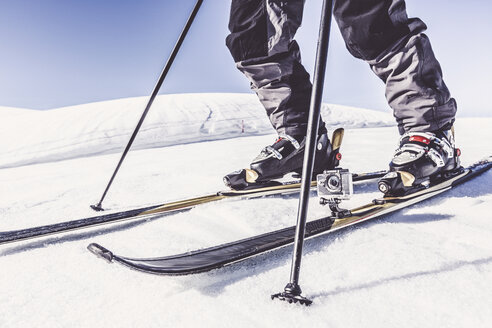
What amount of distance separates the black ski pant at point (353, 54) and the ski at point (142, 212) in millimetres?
404

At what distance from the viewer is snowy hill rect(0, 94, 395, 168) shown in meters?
5.60

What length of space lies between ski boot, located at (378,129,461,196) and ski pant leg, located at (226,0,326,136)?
1.58ft

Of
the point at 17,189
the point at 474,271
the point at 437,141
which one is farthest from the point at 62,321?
the point at 17,189

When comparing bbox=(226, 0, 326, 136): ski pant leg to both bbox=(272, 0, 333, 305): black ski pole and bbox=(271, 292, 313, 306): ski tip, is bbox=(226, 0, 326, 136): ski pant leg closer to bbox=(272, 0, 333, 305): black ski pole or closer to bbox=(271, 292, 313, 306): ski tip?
bbox=(272, 0, 333, 305): black ski pole

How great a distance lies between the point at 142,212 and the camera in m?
1.24

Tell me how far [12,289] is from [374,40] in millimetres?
1721

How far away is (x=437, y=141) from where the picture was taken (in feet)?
4.63

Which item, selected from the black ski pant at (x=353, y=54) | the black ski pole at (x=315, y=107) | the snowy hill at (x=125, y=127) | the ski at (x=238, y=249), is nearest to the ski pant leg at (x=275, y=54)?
the black ski pant at (x=353, y=54)

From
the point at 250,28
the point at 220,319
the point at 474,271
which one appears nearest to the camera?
the point at 220,319

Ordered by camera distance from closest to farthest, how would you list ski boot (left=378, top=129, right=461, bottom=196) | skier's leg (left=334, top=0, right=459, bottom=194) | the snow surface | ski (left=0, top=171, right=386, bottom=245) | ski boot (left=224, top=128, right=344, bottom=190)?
the snow surface → ski (left=0, top=171, right=386, bottom=245) → ski boot (left=378, top=129, right=461, bottom=196) → skier's leg (left=334, top=0, right=459, bottom=194) → ski boot (left=224, top=128, right=344, bottom=190)

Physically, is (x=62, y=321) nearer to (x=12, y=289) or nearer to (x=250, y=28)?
(x=12, y=289)

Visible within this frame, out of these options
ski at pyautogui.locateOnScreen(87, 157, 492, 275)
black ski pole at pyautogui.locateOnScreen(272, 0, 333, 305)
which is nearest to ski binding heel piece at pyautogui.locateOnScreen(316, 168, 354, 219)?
ski at pyautogui.locateOnScreen(87, 157, 492, 275)

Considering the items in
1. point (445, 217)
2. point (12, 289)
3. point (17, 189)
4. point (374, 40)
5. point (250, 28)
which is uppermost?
point (250, 28)

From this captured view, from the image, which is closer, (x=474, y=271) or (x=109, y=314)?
(x=109, y=314)
